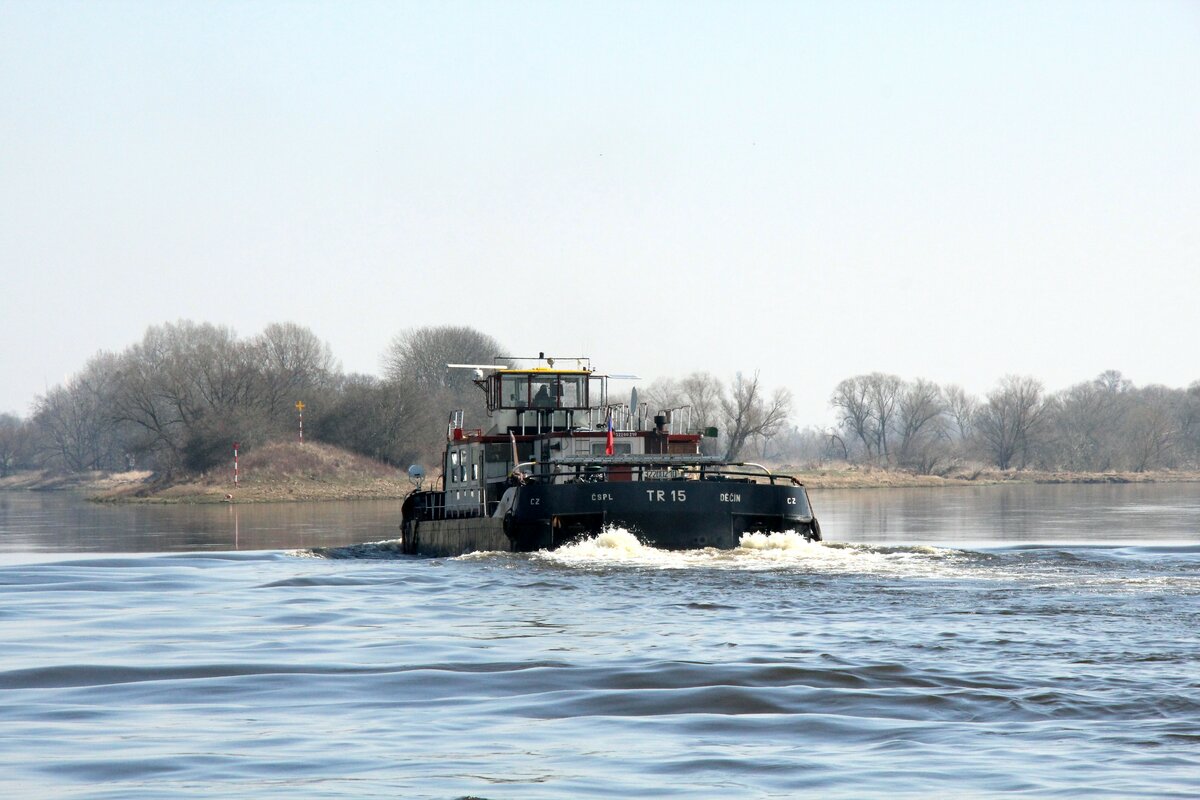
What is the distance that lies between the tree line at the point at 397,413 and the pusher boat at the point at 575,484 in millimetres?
31353

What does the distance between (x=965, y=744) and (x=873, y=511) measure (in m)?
44.0

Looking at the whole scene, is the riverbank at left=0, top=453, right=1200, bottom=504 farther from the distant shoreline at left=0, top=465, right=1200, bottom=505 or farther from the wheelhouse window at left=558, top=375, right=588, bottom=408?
the wheelhouse window at left=558, top=375, right=588, bottom=408

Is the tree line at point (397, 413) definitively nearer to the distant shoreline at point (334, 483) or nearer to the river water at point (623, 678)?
the distant shoreline at point (334, 483)

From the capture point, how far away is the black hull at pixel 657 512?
2373 centimetres

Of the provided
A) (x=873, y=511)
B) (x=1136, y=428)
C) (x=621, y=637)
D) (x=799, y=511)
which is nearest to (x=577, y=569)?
(x=799, y=511)

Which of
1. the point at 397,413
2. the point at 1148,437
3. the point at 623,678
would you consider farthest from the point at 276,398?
the point at 623,678

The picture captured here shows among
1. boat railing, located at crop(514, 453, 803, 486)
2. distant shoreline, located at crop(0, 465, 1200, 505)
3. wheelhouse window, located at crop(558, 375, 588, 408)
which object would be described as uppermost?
wheelhouse window, located at crop(558, 375, 588, 408)

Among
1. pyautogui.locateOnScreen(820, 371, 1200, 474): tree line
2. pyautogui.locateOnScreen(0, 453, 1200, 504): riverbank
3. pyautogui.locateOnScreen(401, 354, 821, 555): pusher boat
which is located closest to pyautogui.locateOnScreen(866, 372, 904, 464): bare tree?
pyautogui.locateOnScreen(820, 371, 1200, 474): tree line

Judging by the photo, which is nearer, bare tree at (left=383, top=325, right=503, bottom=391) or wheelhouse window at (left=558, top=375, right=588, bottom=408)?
wheelhouse window at (left=558, top=375, right=588, bottom=408)

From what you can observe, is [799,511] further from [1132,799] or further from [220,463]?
[220,463]

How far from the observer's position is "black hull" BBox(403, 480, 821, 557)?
23734mm

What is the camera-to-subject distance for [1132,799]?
7996mm

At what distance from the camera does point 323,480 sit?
8294cm

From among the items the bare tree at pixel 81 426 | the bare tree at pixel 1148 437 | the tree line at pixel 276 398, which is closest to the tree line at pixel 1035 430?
the bare tree at pixel 1148 437
